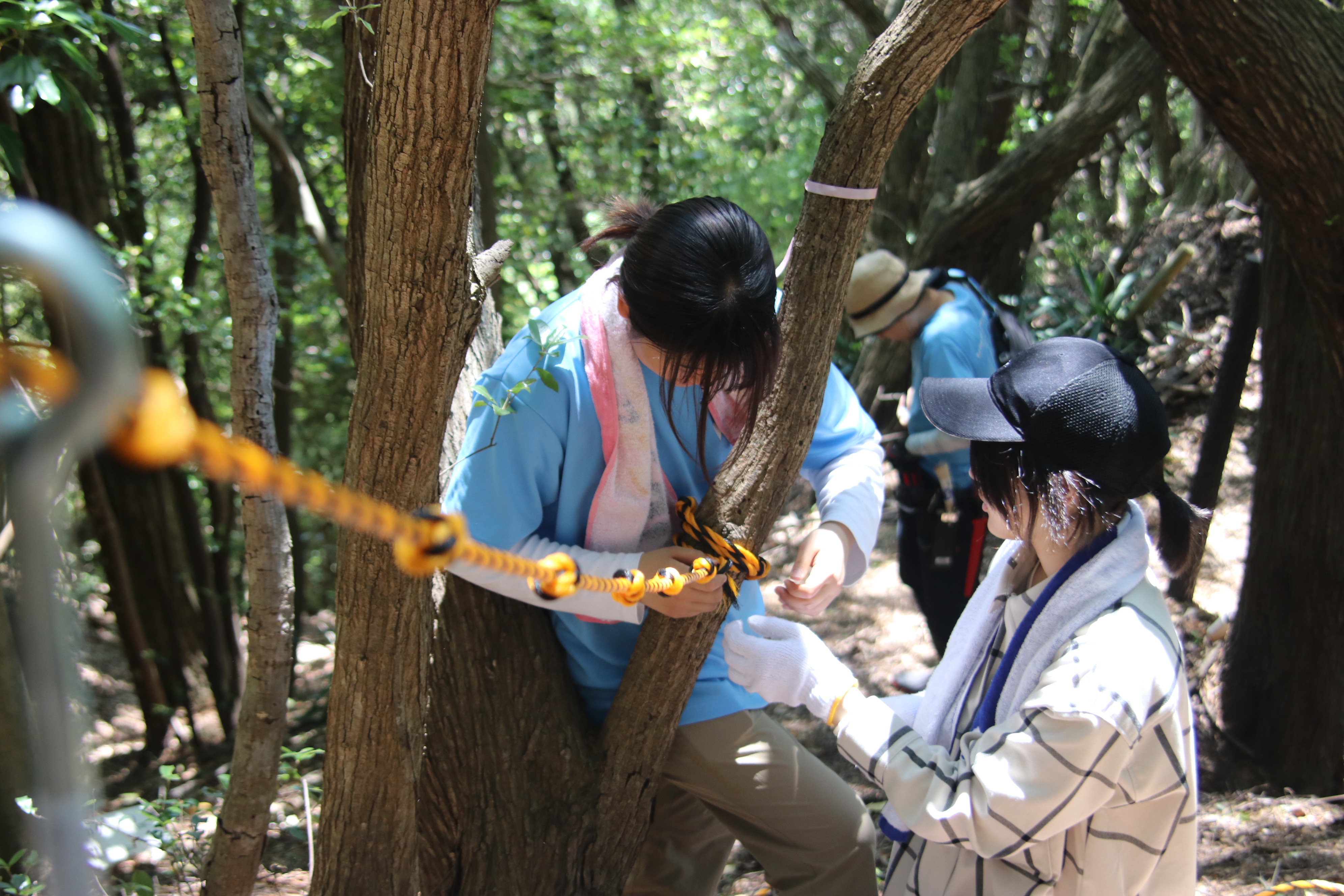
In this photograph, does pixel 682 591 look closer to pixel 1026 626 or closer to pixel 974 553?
pixel 1026 626

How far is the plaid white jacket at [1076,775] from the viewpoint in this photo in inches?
51.8

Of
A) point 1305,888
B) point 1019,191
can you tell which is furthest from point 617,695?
point 1019,191

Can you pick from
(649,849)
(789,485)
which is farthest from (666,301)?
(649,849)

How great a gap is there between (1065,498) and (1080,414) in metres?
0.14

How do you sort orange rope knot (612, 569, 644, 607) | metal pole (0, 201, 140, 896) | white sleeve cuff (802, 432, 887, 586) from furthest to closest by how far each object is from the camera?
1. white sleeve cuff (802, 432, 887, 586)
2. orange rope knot (612, 569, 644, 607)
3. metal pole (0, 201, 140, 896)

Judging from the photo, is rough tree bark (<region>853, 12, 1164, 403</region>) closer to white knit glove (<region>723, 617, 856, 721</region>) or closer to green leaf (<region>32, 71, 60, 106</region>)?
white knit glove (<region>723, 617, 856, 721</region>)

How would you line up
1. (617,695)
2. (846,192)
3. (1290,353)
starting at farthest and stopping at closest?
(1290,353), (617,695), (846,192)

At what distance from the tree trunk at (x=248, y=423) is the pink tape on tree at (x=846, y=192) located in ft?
3.36

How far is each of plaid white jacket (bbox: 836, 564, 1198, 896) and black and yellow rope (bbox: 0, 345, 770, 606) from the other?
60 cm

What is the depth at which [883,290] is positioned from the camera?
3682 mm

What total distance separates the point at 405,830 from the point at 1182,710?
1308 mm

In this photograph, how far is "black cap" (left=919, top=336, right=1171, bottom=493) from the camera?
1458 mm

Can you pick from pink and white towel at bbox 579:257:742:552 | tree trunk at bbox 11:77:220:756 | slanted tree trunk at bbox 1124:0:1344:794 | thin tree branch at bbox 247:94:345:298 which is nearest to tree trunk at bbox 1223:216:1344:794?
slanted tree trunk at bbox 1124:0:1344:794

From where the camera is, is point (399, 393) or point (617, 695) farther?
point (617, 695)
